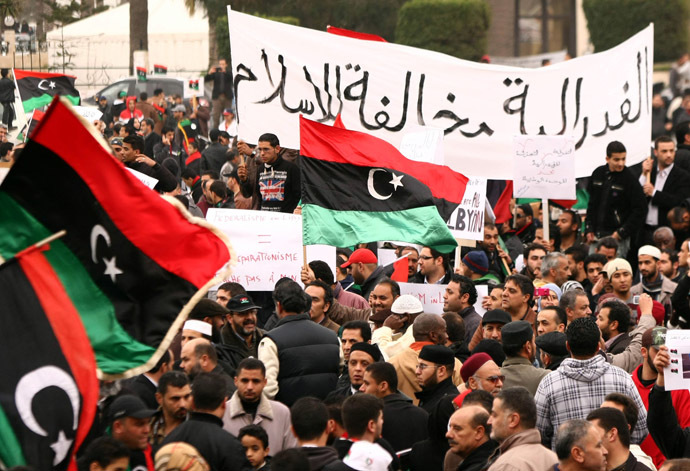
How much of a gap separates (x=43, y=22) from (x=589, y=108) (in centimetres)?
2686

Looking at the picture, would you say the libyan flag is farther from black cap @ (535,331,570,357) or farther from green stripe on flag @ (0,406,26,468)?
green stripe on flag @ (0,406,26,468)

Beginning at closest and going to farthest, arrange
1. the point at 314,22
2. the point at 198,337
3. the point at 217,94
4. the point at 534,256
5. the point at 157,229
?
the point at 157,229, the point at 198,337, the point at 534,256, the point at 217,94, the point at 314,22

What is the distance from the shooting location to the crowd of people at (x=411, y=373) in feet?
20.8

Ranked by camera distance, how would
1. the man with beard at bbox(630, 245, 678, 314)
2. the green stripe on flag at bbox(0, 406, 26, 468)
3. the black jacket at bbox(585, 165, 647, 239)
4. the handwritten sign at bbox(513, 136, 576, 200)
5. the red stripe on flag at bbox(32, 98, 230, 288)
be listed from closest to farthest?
1. the green stripe on flag at bbox(0, 406, 26, 468)
2. the red stripe on flag at bbox(32, 98, 230, 288)
3. the man with beard at bbox(630, 245, 678, 314)
4. the handwritten sign at bbox(513, 136, 576, 200)
5. the black jacket at bbox(585, 165, 647, 239)

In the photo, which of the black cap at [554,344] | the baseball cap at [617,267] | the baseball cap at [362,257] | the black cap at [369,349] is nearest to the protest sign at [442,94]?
the baseball cap at [362,257]

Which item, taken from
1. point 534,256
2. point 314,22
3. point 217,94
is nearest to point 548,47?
point 314,22

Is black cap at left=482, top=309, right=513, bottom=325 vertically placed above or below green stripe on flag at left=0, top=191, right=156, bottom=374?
below

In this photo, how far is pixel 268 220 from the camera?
1072cm

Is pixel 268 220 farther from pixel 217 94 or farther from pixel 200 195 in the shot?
pixel 217 94

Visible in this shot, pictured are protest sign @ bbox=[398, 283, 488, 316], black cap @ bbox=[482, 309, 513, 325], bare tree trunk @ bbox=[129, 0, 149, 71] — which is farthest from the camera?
bare tree trunk @ bbox=[129, 0, 149, 71]

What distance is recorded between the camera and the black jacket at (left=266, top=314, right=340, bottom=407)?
8156 mm

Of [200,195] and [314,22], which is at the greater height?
[314,22]

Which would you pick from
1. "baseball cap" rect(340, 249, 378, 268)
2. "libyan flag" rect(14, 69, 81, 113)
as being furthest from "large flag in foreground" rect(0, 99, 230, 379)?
"libyan flag" rect(14, 69, 81, 113)

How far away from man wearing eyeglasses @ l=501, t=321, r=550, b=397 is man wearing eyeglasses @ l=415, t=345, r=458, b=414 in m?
0.34
